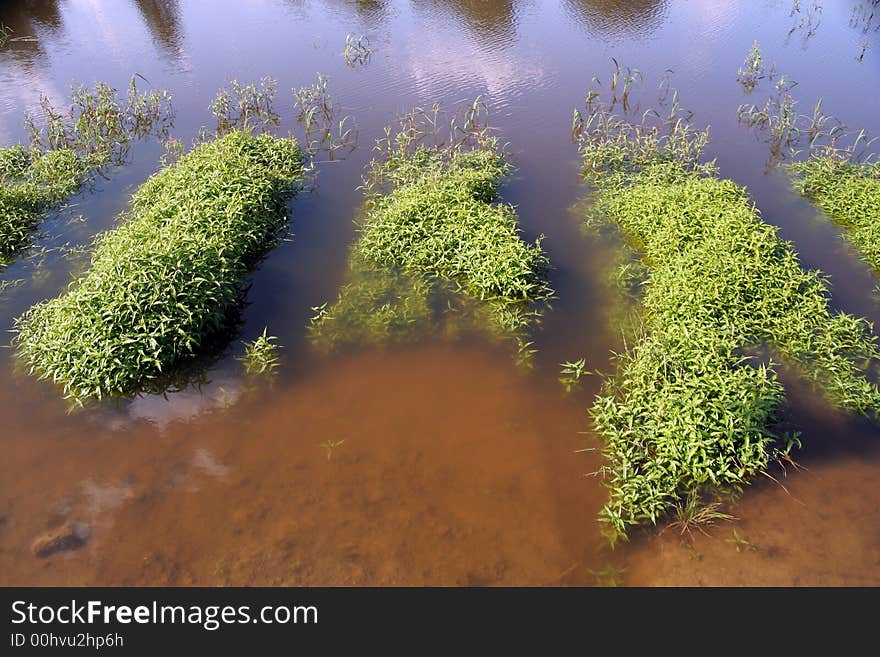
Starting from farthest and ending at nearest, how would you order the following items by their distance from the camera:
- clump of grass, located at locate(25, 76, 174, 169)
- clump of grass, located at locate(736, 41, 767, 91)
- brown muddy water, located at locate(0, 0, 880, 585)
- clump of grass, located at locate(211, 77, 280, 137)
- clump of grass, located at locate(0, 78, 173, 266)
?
clump of grass, located at locate(736, 41, 767, 91)
clump of grass, located at locate(211, 77, 280, 137)
clump of grass, located at locate(25, 76, 174, 169)
clump of grass, located at locate(0, 78, 173, 266)
brown muddy water, located at locate(0, 0, 880, 585)

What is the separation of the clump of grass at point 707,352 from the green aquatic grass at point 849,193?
129 cm

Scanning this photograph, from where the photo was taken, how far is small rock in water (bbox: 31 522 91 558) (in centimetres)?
489

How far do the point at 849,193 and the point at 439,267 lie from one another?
705 cm

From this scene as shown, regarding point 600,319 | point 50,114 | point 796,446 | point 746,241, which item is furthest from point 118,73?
point 796,446

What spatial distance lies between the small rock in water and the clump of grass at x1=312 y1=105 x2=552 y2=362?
3.14 meters

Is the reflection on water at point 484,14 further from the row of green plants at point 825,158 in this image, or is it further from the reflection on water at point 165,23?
the reflection on water at point 165,23

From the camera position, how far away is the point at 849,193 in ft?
30.7

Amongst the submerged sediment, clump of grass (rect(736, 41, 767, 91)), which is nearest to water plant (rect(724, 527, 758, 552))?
the submerged sediment

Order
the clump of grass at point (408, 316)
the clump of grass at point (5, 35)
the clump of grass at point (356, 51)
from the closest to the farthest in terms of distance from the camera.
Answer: the clump of grass at point (408, 316), the clump of grass at point (356, 51), the clump of grass at point (5, 35)

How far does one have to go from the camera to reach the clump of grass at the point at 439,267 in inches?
287

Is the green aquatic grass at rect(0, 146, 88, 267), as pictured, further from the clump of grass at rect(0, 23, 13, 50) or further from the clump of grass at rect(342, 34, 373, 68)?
the clump of grass at rect(0, 23, 13, 50)

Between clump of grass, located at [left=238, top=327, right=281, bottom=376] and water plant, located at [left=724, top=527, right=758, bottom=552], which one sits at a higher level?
clump of grass, located at [left=238, top=327, right=281, bottom=376]

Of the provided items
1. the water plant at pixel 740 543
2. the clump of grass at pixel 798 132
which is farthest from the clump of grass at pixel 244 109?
the water plant at pixel 740 543
